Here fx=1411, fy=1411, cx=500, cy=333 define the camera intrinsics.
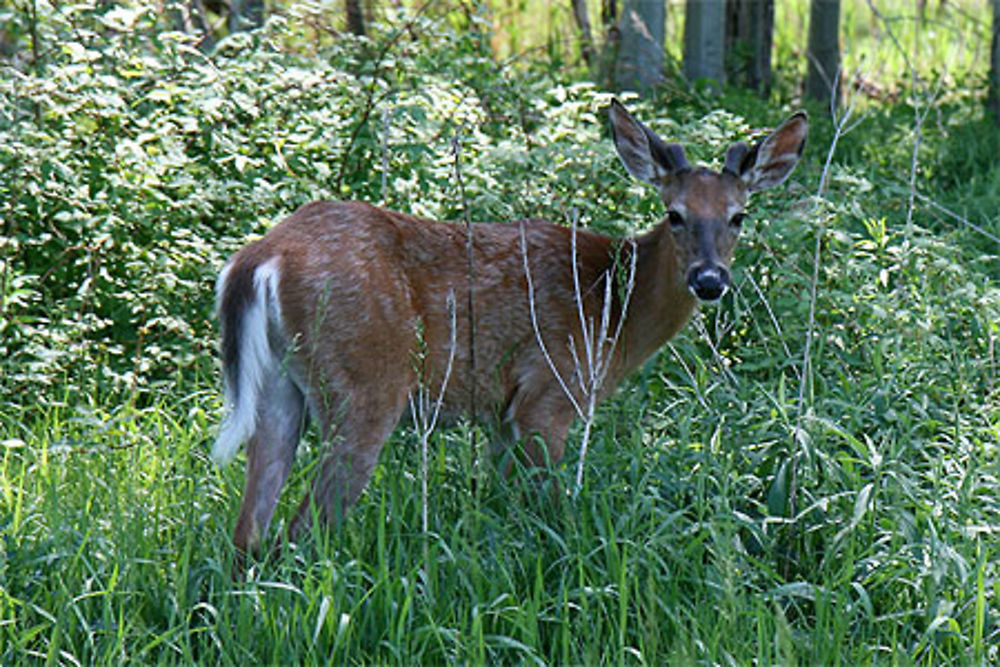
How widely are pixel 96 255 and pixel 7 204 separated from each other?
Answer: 0.38m

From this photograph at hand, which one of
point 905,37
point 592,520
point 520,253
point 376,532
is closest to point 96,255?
point 520,253

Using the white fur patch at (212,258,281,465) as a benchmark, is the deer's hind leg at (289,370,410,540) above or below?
below

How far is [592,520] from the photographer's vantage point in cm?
407

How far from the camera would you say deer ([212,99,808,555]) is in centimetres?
412

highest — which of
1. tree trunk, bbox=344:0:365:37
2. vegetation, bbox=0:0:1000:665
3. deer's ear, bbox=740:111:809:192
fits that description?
tree trunk, bbox=344:0:365:37

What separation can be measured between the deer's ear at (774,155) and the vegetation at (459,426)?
0.18m

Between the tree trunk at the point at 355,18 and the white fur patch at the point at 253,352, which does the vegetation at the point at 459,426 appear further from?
the tree trunk at the point at 355,18

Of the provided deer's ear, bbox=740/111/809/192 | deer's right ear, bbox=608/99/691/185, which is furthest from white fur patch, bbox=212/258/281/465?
deer's ear, bbox=740/111/809/192

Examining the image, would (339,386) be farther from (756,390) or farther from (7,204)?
(7,204)

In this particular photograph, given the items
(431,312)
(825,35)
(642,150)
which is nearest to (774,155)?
(642,150)

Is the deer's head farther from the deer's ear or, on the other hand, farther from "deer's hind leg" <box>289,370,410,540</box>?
"deer's hind leg" <box>289,370,410,540</box>

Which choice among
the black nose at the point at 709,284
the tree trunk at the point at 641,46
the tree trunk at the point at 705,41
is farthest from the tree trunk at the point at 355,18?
the black nose at the point at 709,284

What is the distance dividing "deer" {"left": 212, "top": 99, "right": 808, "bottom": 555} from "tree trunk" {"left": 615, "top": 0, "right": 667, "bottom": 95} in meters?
3.48

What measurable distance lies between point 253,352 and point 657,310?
5.09 ft
